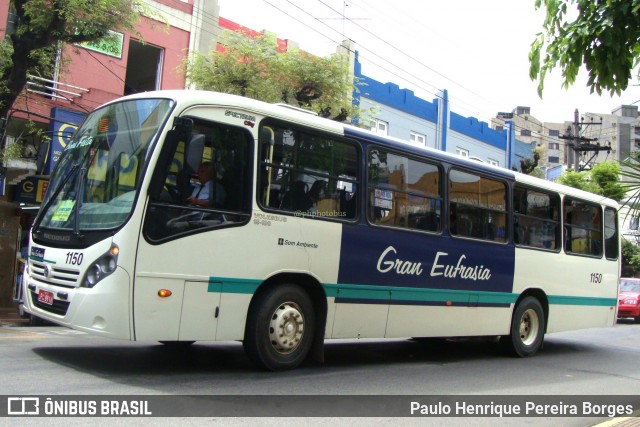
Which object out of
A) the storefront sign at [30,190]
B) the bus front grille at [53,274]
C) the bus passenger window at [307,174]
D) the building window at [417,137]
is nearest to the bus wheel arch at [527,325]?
the bus passenger window at [307,174]

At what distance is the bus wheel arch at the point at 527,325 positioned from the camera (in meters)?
10.3

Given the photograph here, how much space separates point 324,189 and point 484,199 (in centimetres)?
345

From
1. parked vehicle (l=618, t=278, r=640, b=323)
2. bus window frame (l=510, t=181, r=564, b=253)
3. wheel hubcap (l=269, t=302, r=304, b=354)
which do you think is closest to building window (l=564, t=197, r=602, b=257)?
bus window frame (l=510, t=181, r=564, b=253)

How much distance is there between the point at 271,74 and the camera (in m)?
18.0

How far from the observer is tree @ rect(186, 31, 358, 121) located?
57.4ft

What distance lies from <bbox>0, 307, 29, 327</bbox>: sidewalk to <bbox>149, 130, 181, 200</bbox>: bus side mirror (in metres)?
8.07

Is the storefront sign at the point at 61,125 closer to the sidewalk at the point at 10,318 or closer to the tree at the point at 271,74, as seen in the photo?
the sidewalk at the point at 10,318

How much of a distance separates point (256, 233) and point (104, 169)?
1735 mm

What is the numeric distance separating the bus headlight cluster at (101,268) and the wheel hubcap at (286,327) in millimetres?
1902

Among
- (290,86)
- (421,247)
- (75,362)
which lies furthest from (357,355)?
(290,86)

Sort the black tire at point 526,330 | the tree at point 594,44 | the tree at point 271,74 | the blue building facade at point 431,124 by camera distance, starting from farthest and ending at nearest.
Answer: the blue building facade at point 431,124, the tree at point 271,74, the black tire at point 526,330, the tree at point 594,44

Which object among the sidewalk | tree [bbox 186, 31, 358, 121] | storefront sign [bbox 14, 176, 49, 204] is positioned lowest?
the sidewalk

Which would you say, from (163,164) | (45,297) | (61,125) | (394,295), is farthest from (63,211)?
(61,125)

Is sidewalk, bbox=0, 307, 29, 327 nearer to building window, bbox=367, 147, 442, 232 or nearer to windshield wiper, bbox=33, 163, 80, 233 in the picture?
windshield wiper, bbox=33, 163, 80, 233
